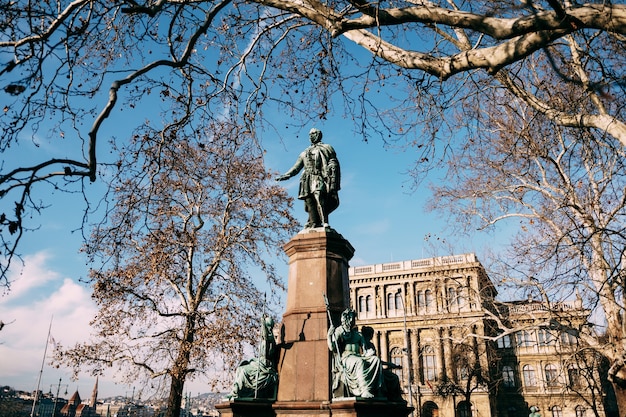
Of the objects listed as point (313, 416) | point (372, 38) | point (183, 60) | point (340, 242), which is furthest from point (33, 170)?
point (340, 242)

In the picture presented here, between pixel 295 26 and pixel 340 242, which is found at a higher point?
pixel 295 26

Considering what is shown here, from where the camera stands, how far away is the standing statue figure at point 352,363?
21.5ft

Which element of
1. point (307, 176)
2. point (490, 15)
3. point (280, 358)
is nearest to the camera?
point (490, 15)

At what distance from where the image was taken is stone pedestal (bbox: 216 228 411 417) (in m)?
6.64

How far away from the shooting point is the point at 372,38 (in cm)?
562

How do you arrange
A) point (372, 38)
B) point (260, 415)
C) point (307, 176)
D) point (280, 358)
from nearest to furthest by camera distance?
point (372, 38) < point (260, 415) < point (280, 358) < point (307, 176)

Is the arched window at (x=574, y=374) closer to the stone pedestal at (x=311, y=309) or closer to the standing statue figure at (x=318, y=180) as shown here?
the stone pedestal at (x=311, y=309)

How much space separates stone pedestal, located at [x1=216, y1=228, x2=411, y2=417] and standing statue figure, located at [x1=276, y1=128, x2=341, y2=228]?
0.59 meters

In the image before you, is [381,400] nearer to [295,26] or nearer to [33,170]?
[33,170]

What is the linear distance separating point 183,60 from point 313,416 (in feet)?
17.0

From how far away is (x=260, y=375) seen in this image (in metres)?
7.27

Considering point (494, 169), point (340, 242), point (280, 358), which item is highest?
point (494, 169)

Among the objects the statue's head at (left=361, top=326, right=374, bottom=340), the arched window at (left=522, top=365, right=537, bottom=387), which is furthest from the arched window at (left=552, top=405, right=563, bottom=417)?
the statue's head at (left=361, top=326, right=374, bottom=340)

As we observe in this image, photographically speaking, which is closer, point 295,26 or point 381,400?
point 381,400
